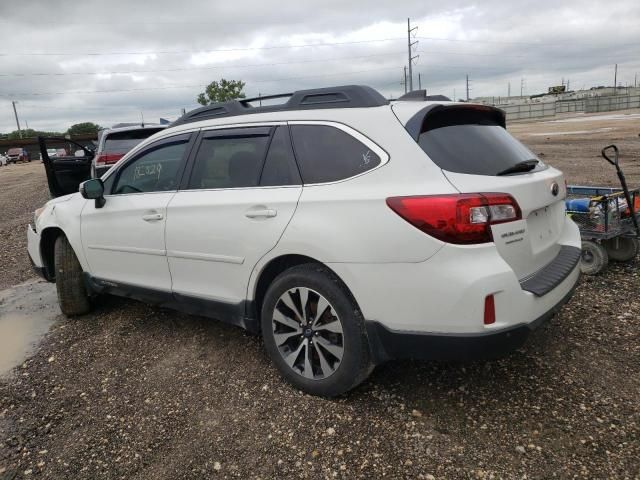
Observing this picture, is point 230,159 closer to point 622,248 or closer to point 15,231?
point 622,248

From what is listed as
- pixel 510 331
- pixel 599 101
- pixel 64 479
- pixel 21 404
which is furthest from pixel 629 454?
pixel 599 101

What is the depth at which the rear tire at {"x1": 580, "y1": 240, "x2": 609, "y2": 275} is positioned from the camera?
4758 mm

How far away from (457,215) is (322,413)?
4.61ft

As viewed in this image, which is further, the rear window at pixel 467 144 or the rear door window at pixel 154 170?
the rear door window at pixel 154 170

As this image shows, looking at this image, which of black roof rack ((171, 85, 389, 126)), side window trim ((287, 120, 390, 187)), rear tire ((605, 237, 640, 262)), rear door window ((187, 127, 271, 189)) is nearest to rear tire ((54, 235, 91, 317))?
rear door window ((187, 127, 271, 189))

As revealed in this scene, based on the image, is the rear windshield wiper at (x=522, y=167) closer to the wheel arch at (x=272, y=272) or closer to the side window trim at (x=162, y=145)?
the wheel arch at (x=272, y=272)

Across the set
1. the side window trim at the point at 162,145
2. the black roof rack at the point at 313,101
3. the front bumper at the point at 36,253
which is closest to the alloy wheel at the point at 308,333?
the black roof rack at the point at 313,101

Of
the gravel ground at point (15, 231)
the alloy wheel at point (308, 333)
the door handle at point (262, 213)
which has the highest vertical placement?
the door handle at point (262, 213)

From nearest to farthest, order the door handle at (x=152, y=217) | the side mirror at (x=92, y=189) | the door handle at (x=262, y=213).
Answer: the door handle at (x=262, y=213), the door handle at (x=152, y=217), the side mirror at (x=92, y=189)

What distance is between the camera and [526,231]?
265 cm

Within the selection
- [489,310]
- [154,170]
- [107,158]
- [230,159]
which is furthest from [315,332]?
[107,158]

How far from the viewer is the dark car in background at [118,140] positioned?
32.6 ft

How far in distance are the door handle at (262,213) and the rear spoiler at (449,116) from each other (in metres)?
0.91

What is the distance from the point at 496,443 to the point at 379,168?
1550mm
